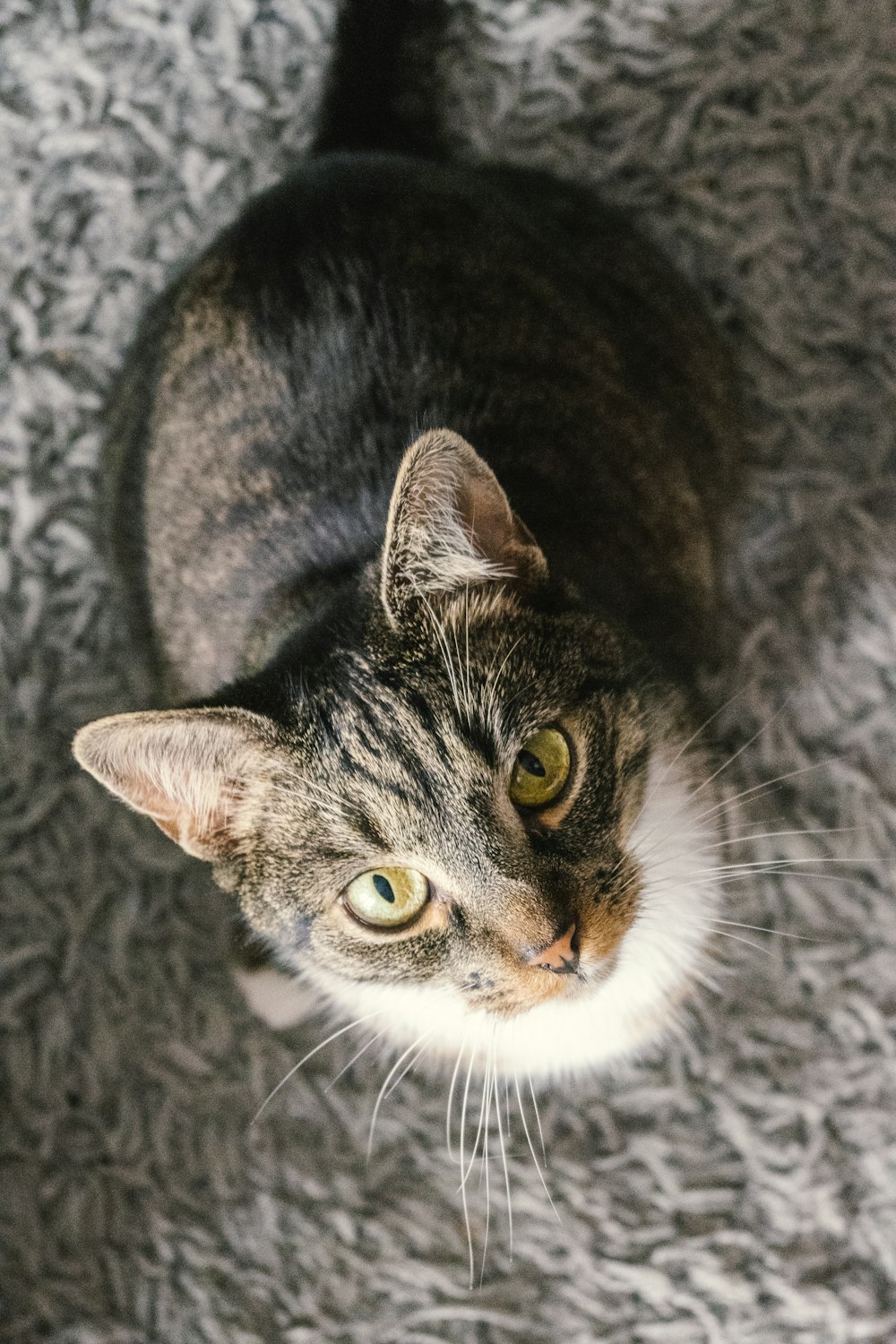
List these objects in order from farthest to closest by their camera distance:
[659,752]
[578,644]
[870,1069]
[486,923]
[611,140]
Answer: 1. [611,140]
2. [870,1069]
3. [659,752]
4. [578,644]
5. [486,923]

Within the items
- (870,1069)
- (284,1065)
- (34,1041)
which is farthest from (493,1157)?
(34,1041)

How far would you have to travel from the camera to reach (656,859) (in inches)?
54.7

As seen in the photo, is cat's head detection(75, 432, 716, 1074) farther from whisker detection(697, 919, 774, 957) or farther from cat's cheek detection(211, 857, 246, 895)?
whisker detection(697, 919, 774, 957)

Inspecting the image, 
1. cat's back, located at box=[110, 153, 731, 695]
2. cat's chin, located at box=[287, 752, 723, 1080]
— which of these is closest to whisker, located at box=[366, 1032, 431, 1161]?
cat's chin, located at box=[287, 752, 723, 1080]

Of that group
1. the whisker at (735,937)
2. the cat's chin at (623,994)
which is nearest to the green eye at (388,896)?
the cat's chin at (623,994)

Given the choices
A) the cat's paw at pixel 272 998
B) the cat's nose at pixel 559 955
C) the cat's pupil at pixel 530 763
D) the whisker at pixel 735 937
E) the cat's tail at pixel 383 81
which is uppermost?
the cat's tail at pixel 383 81

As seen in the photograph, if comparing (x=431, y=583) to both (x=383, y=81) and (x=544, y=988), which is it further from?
(x=383, y=81)

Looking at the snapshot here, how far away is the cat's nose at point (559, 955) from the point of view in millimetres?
1128

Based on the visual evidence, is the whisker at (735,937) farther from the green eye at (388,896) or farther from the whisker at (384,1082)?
the green eye at (388,896)

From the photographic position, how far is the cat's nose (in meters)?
1.13

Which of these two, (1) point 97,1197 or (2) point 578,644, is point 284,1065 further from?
(2) point 578,644

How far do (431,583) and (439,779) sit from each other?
21 centimetres

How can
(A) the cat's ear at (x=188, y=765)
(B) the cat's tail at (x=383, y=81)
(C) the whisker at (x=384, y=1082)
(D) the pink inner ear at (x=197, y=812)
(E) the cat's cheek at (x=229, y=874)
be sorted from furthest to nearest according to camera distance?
(B) the cat's tail at (x=383, y=81) → (C) the whisker at (x=384, y=1082) → (E) the cat's cheek at (x=229, y=874) → (D) the pink inner ear at (x=197, y=812) → (A) the cat's ear at (x=188, y=765)

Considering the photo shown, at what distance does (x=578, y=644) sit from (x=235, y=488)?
0.51m
